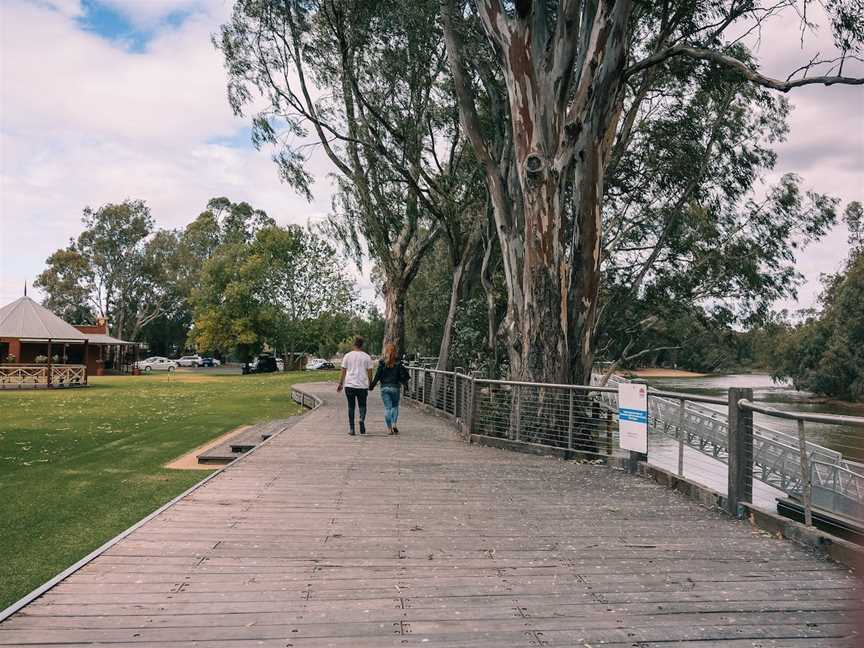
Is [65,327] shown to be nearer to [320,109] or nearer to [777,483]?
[320,109]

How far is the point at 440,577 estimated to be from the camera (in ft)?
14.2

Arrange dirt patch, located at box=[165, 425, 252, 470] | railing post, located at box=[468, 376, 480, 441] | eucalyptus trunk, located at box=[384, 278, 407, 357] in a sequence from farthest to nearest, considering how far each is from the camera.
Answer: eucalyptus trunk, located at box=[384, 278, 407, 357] → railing post, located at box=[468, 376, 480, 441] → dirt patch, located at box=[165, 425, 252, 470]

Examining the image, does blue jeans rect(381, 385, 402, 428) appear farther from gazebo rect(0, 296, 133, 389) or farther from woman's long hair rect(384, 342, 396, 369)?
gazebo rect(0, 296, 133, 389)

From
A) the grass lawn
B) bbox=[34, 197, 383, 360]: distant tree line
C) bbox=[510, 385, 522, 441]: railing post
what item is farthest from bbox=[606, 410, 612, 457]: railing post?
bbox=[34, 197, 383, 360]: distant tree line

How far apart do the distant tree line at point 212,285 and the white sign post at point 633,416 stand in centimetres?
4417

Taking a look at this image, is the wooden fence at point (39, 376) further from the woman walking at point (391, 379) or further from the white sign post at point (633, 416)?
the white sign post at point (633, 416)

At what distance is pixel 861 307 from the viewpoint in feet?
119

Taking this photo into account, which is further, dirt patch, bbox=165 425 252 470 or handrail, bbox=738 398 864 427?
dirt patch, bbox=165 425 252 470

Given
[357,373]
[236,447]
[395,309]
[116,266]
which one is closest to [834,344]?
[395,309]

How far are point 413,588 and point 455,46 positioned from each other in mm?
13227

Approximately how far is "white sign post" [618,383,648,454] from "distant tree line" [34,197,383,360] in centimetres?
4417

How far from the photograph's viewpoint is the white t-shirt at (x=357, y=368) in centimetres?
1133

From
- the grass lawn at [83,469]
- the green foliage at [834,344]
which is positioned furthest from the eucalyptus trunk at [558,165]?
the green foliage at [834,344]

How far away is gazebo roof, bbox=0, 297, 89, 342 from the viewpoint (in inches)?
1332
